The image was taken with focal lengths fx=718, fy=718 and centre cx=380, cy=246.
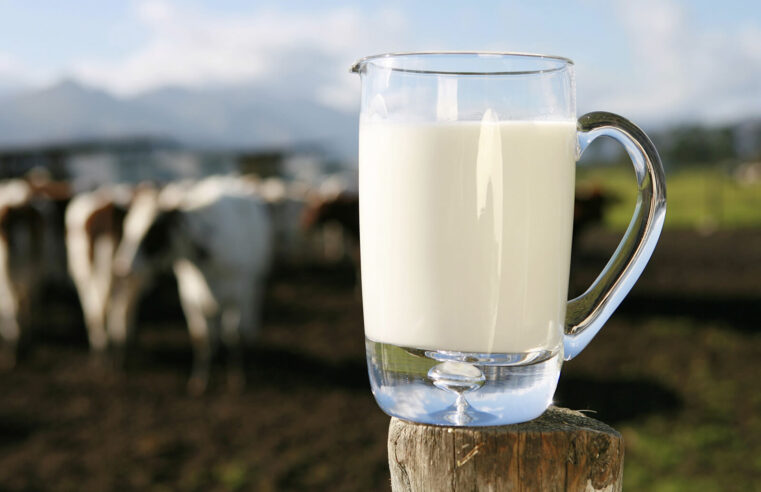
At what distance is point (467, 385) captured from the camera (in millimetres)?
Result: 887

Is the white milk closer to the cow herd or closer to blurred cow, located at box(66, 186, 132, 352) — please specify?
the cow herd

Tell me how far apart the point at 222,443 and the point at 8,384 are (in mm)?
2660

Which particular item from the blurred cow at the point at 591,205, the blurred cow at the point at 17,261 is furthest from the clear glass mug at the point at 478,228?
the blurred cow at the point at 591,205

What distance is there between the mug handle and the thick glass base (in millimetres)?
103

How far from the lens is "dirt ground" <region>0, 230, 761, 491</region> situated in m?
4.48

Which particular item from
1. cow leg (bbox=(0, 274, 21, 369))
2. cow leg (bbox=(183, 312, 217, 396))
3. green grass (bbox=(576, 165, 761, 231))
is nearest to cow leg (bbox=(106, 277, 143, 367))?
cow leg (bbox=(183, 312, 217, 396))

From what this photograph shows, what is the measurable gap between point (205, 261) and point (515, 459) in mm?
5654

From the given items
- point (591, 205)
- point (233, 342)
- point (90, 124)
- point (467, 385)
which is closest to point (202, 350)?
point (233, 342)

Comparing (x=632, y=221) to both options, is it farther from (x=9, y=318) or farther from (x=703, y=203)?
(x=703, y=203)

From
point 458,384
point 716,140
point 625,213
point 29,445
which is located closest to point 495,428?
point 458,384

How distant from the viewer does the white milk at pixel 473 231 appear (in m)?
0.87

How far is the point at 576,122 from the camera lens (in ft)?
3.15

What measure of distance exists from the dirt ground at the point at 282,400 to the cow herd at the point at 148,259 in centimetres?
32

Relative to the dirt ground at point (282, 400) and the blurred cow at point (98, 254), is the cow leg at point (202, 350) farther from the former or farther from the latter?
the blurred cow at point (98, 254)
